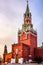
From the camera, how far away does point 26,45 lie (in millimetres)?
22844

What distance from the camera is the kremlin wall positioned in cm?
2232

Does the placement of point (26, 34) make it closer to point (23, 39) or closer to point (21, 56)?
point (23, 39)

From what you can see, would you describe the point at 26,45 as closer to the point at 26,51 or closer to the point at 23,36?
the point at 26,51

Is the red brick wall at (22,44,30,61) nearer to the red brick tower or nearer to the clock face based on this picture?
the red brick tower

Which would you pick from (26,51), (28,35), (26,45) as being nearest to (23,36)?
(28,35)

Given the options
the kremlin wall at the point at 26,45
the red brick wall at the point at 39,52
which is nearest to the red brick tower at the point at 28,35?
the kremlin wall at the point at 26,45

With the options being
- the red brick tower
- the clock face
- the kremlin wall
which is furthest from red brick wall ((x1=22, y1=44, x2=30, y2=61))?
the clock face

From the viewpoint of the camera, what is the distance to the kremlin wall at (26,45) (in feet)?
73.2

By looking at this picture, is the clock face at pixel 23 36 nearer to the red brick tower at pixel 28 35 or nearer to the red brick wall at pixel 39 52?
the red brick tower at pixel 28 35

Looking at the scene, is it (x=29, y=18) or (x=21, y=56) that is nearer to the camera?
(x=21, y=56)

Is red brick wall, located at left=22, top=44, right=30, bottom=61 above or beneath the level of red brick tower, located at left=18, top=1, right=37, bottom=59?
beneath

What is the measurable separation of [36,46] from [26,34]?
1.61 meters

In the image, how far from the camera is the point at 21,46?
2230cm

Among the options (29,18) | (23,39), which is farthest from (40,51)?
(29,18)
